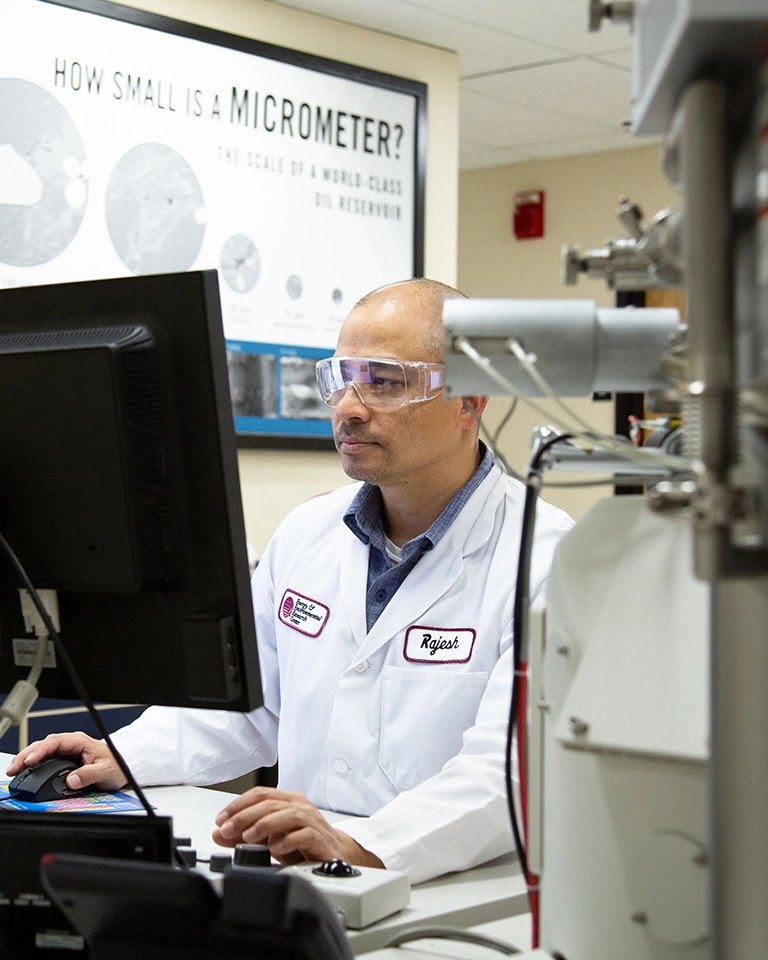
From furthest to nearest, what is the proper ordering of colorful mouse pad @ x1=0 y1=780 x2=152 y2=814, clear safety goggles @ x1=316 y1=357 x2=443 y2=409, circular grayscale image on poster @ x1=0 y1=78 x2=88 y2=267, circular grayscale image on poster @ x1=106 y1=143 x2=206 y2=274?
circular grayscale image on poster @ x1=106 y1=143 x2=206 y2=274
circular grayscale image on poster @ x1=0 y1=78 x2=88 y2=267
clear safety goggles @ x1=316 y1=357 x2=443 y2=409
colorful mouse pad @ x1=0 y1=780 x2=152 y2=814

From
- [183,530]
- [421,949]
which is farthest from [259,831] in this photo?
[183,530]

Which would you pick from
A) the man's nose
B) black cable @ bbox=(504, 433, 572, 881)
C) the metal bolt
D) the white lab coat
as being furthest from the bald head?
Answer: the metal bolt

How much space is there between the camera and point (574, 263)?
2.69ft

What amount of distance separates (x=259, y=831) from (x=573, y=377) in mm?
635

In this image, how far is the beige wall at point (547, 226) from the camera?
4.86 m

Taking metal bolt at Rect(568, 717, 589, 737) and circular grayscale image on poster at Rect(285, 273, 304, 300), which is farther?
circular grayscale image on poster at Rect(285, 273, 304, 300)

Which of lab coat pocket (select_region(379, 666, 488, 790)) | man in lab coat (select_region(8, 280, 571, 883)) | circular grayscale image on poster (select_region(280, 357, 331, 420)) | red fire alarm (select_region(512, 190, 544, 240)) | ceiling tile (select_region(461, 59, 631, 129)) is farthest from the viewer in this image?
red fire alarm (select_region(512, 190, 544, 240))

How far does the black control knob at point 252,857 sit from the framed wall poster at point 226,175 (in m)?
2.03

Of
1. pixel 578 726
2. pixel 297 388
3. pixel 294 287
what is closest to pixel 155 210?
pixel 294 287

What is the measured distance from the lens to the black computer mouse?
4.58 ft

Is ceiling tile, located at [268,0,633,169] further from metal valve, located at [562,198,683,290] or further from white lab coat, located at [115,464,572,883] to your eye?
metal valve, located at [562,198,683,290]

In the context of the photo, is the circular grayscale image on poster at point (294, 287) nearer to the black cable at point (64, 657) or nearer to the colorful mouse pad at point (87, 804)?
the colorful mouse pad at point (87, 804)

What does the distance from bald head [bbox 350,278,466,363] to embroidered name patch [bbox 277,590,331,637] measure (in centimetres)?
44

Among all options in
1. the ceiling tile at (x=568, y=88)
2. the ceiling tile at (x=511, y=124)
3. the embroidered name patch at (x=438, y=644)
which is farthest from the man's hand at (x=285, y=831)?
the ceiling tile at (x=511, y=124)
